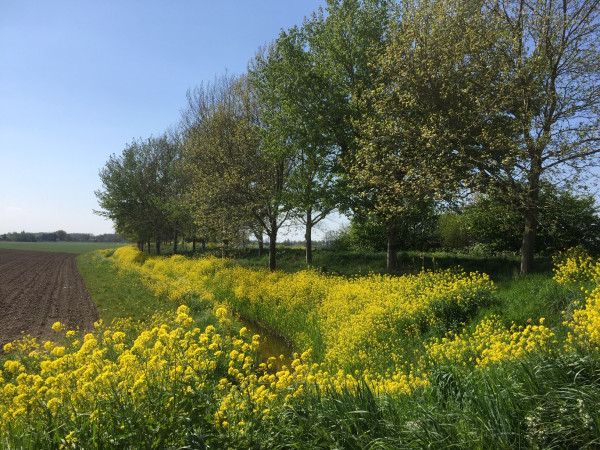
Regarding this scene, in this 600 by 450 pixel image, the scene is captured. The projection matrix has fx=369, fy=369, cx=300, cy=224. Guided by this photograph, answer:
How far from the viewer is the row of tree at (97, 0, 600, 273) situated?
11.2m

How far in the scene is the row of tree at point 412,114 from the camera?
440 inches

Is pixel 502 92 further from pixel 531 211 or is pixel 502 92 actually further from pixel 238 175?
pixel 238 175

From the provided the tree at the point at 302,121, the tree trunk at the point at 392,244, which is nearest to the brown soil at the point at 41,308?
the tree at the point at 302,121

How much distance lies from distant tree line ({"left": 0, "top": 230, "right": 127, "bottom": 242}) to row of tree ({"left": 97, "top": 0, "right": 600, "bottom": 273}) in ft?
389

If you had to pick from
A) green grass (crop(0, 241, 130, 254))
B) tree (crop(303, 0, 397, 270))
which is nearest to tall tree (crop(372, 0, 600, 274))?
tree (crop(303, 0, 397, 270))

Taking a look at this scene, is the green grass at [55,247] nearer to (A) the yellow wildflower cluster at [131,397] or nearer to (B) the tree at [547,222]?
(B) the tree at [547,222]

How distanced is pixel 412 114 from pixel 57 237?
547ft

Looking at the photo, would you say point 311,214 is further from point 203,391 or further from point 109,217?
point 109,217

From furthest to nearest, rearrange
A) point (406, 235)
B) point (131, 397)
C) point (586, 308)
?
point (406, 235) < point (586, 308) < point (131, 397)

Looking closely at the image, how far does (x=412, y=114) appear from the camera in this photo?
43.9ft

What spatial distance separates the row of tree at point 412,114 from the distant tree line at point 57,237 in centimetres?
11848

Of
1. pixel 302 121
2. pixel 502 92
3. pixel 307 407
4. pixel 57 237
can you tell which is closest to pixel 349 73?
pixel 302 121

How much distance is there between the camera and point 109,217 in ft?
136

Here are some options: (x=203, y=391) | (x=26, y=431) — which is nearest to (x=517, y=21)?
(x=203, y=391)
